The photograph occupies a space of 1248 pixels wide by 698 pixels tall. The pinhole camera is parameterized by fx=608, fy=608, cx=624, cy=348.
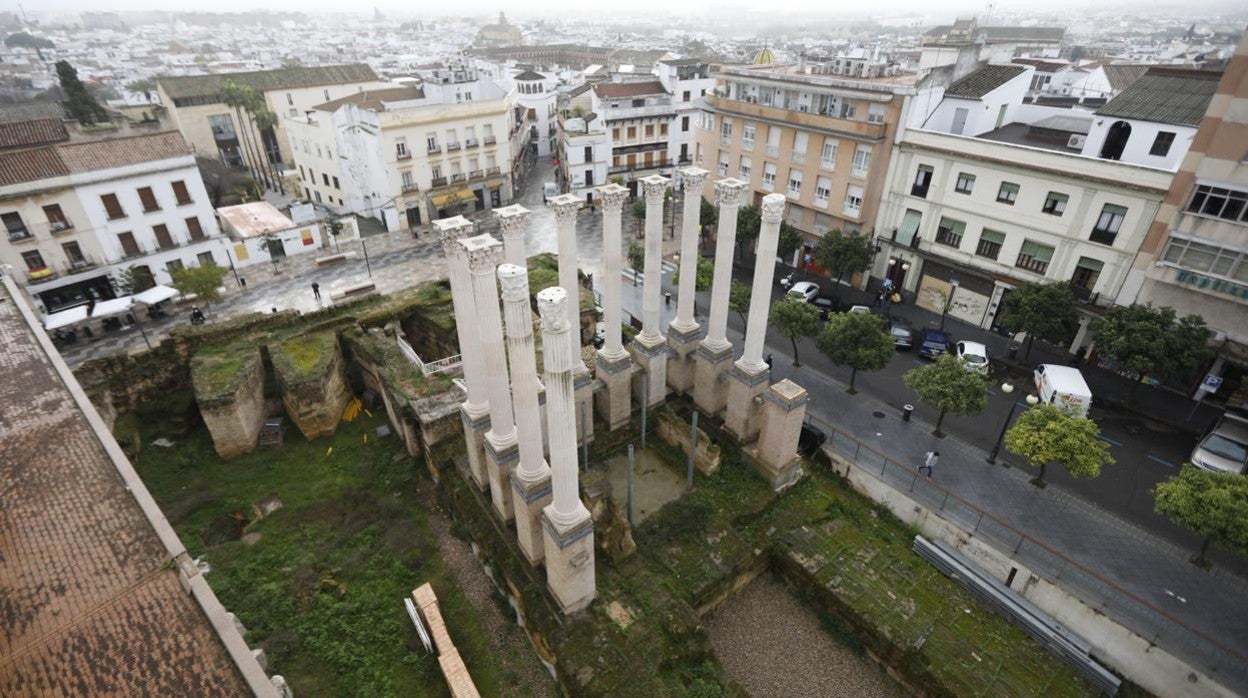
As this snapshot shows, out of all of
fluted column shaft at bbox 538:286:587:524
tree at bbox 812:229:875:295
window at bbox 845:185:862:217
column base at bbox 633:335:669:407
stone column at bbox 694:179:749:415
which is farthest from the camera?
window at bbox 845:185:862:217

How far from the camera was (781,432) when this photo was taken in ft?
71.9

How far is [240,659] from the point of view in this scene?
513 inches

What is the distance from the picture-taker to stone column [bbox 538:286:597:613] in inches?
563

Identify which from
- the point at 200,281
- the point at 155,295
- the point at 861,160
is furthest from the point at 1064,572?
the point at 155,295

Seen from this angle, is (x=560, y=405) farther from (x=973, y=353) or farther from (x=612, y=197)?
(x=973, y=353)

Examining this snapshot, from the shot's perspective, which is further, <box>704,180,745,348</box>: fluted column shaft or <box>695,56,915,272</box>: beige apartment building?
<box>695,56,915,272</box>: beige apartment building

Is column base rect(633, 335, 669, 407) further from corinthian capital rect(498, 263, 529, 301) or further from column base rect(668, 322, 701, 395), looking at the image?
corinthian capital rect(498, 263, 529, 301)

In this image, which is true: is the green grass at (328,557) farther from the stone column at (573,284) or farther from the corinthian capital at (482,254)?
the corinthian capital at (482,254)

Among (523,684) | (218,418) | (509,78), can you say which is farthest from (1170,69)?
(509,78)

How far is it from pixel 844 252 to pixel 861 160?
5896mm

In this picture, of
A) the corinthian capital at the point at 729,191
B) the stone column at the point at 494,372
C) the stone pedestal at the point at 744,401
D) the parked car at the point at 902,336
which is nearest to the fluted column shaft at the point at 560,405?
the stone column at the point at 494,372

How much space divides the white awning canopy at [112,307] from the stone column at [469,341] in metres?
27.1

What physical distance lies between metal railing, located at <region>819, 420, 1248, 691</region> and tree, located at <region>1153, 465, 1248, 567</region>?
8.96 feet

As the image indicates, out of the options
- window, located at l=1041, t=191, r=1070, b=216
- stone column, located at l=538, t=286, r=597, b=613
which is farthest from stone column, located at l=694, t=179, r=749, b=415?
window, located at l=1041, t=191, r=1070, b=216
